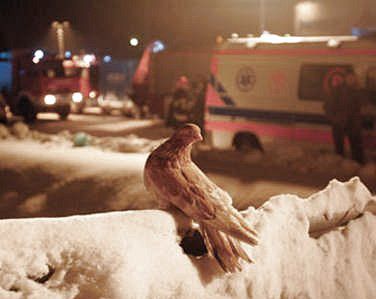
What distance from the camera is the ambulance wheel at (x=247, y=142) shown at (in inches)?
470

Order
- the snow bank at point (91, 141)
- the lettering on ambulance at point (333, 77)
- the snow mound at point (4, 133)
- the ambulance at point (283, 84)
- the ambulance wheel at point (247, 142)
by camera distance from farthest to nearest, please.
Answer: the snow mound at point (4, 133) → the snow bank at point (91, 141) → the ambulance wheel at point (247, 142) → the lettering on ambulance at point (333, 77) → the ambulance at point (283, 84)

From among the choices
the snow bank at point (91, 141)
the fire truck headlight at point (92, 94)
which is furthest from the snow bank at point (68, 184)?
the fire truck headlight at point (92, 94)

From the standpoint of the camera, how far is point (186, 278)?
3.18 meters

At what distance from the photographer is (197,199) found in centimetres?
343

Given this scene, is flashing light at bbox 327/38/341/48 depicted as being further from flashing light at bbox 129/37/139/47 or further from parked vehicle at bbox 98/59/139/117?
flashing light at bbox 129/37/139/47

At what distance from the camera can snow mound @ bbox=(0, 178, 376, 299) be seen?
284cm

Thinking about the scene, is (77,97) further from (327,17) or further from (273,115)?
(273,115)

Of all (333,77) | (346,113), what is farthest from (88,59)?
(346,113)

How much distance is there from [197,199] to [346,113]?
8.01 metres

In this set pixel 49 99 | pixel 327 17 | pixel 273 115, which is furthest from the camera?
pixel 49 99

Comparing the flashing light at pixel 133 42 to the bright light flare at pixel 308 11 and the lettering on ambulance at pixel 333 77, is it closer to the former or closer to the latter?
the bright light flare at pixel 308 11

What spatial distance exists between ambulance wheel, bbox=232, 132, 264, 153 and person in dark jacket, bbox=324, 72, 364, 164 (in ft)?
4.88

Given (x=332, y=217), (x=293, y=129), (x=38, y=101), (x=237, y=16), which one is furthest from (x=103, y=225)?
(x=237, y=16)

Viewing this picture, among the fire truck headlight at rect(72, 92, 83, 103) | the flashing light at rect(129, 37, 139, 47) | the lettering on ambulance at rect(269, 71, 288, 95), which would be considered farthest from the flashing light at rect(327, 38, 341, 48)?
the flashing light at rect(129, 37, 139, 47)
